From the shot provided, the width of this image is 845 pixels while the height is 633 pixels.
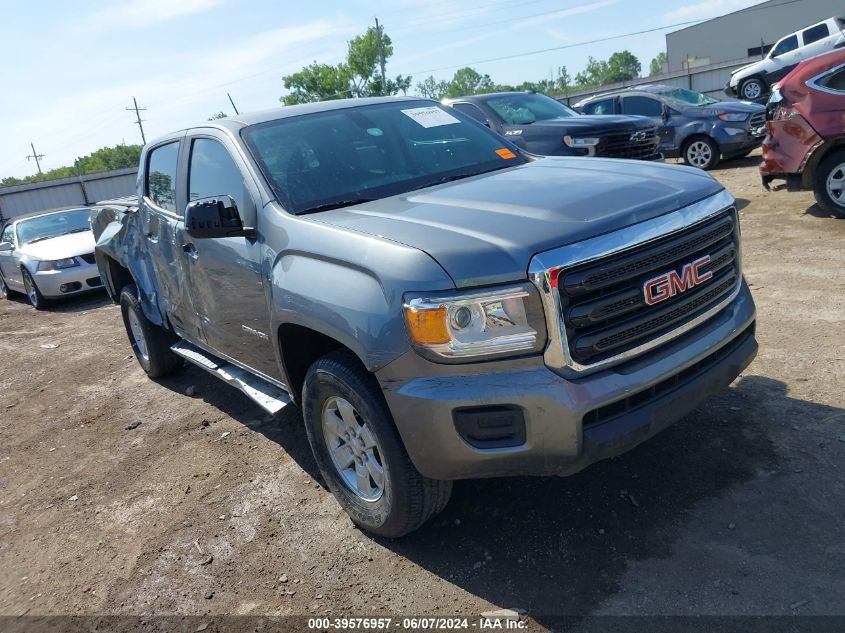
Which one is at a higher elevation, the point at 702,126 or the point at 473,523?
the point at 702,126

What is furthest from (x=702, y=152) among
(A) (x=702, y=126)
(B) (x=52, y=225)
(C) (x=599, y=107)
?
(B) (x=52, y=225)

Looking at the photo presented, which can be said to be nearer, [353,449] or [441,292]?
[441,292]

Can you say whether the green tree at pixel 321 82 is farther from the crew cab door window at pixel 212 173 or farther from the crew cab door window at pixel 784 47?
the crew cab door window at pixel 212 173

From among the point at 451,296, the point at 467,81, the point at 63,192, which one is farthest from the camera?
the point at 467,81

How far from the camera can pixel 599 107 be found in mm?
13672

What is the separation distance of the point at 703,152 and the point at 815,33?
10.9 metres

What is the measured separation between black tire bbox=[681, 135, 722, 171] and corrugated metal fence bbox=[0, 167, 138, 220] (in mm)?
21473

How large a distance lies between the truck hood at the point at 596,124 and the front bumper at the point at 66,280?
7081 mm

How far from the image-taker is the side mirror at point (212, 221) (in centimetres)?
334

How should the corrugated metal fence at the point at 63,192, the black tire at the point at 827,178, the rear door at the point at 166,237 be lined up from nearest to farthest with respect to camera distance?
the rear door at the point at 166,237, the black tire at the point at 827,178, the corrugated metal fence at the point at 63,192

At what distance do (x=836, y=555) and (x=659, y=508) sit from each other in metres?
0.69

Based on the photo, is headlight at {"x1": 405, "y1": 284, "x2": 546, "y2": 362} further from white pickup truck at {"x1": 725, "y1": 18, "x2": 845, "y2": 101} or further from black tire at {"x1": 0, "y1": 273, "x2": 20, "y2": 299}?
white pickup truck at {"x1": 725, "y1": 18, "x2": 845, "y2": 101}

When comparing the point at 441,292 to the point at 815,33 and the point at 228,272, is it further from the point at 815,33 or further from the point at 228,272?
the point at 815,33

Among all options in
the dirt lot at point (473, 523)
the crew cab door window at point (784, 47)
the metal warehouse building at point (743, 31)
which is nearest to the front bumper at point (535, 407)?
the dirt lot at point (473, 523)
